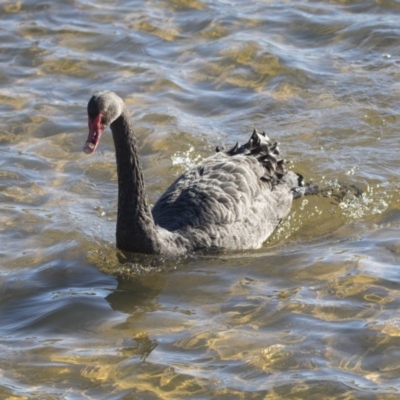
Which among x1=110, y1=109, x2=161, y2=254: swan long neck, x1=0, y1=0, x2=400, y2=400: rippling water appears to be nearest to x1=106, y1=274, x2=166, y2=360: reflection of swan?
x1=0, y1=0, x2=400, y2=400: rippling water

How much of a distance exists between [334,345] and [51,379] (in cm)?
178

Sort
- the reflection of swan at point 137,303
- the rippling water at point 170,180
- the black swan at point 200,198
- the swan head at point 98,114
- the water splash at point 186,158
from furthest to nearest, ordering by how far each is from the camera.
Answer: the water splash at point 186,158, the black swan at point 200,198, the swan head at point 98,114, the reflection of swan at point 137,303, the rippling water at point 170,180

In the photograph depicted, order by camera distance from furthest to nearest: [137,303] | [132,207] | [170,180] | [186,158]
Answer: [186,158]
[170,180]
[132,207]
[137,303]

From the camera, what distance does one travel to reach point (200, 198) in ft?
25.1

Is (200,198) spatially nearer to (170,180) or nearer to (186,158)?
(170,180)

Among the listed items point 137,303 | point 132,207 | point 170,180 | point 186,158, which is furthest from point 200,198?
point 186,158

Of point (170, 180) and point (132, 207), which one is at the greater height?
point (132, 207)

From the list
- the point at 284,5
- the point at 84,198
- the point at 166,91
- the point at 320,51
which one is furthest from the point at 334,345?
the point at 284,5

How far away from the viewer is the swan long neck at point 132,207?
23.7 ft

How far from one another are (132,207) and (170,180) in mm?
1863

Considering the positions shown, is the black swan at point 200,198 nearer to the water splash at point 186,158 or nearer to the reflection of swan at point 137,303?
the reflection of swan at point 137,303

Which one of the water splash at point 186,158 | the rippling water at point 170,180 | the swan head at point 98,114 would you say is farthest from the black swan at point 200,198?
the water splash at point 186,158

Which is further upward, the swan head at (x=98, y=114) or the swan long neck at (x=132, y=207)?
the swan head at (x=98, y=114)

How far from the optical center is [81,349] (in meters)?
6.15
